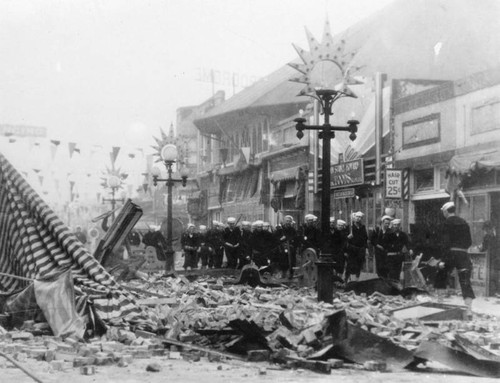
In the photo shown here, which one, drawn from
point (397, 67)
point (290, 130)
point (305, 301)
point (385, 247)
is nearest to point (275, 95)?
point (290, 130)

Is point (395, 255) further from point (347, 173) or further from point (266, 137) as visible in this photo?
point (266, 137)

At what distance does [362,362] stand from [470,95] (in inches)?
561

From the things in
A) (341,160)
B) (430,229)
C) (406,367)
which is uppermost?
(341,160)

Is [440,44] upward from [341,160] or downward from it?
upward

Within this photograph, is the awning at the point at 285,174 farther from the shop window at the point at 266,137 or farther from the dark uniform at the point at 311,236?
the dark uniform at the point at 311,236

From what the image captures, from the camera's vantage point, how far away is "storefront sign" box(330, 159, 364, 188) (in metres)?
27.1

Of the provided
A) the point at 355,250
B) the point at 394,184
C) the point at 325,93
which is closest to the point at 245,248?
the point at 394,184

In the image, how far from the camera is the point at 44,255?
1211 centimetres

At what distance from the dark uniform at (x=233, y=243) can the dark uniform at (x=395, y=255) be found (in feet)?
26.9

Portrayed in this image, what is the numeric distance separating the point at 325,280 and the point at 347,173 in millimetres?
14717

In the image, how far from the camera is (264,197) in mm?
38312

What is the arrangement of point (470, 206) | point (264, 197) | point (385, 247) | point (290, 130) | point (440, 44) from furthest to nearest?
point (264, 197) → point (290, 130) → point (440, 44) → point (470, 206) → point (385, 247)

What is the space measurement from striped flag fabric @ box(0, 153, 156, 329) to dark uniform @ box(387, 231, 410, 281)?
8.87 metres

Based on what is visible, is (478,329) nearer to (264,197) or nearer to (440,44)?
(440,44)
